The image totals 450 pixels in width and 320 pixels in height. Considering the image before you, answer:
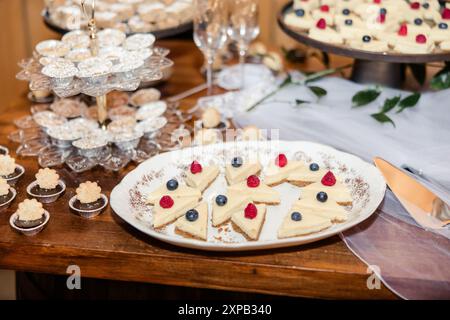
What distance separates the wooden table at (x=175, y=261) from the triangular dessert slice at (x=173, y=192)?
8 cm

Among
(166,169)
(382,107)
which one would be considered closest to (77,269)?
(166,169)

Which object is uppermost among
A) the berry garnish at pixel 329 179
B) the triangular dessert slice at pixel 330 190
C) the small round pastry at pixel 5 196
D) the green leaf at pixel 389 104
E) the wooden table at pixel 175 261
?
the green leaf at pixel 389 104

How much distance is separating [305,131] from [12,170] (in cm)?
68

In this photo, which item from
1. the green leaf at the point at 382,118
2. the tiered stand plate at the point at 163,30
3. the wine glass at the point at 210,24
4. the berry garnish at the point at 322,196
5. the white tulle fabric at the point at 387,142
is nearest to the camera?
the white tulle fabric at the point at 387,142

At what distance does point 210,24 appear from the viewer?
1.54m

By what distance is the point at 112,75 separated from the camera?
127 cm

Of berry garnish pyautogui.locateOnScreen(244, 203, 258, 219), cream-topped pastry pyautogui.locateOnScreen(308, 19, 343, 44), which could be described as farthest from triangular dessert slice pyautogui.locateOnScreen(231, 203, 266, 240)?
cream-topped pastry pyautogui.locateOnScreen(308, 19, 343, 44)

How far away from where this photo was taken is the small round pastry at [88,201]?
46.3 inches

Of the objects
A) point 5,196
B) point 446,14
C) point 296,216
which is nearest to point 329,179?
point 296,216

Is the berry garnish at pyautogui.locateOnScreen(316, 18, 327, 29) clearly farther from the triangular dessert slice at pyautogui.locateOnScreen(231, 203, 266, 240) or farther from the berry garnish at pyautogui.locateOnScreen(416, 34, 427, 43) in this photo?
the triangular dessert slice at pyautogui.locateOnScreen(231, 203, 266, 240)

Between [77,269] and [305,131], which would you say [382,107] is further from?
[77,269]

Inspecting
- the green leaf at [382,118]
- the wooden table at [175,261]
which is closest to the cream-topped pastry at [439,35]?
the green leaf at [382,118]

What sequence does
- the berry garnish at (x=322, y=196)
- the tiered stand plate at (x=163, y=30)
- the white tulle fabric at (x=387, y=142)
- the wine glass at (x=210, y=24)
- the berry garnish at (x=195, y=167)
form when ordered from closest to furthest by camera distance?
the white tulle fabric at (x=387, y=142)
the berry garnish at (x=322, y=196)
the berry garnish at (x=195, y=167)
the wine glass at (x=210, y=24)
the tiered stand plate at (x=163, y=30)

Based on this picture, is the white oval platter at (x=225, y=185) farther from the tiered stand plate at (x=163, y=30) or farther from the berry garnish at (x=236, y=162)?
the tiered stand plate at (x=163, y=30)
